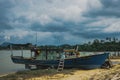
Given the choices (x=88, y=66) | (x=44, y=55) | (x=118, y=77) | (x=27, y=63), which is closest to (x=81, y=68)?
(x=88, y=66)

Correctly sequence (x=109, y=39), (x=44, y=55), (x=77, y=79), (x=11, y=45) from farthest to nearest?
(x=109, y=39)
(x=11, y=45)
(x=44, y=55)
(x=77, y=79)

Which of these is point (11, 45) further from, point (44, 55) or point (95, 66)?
point (95, 66)

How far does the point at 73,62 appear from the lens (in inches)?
1394

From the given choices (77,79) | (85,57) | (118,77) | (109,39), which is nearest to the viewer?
(118,77)

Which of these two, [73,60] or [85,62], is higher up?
[73,60]

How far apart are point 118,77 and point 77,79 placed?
8.72 m

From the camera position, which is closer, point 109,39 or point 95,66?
point 95,66

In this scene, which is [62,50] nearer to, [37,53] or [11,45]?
[37,53]

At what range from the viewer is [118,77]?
52.1 feet

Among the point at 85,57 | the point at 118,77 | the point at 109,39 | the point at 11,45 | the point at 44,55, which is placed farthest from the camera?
the point at 109,39

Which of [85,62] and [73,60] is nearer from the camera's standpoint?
[85,62]

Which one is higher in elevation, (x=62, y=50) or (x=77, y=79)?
(x=62, y=50)

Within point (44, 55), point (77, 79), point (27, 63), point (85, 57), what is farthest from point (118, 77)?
point (27, 63)

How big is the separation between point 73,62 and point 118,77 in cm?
1958
